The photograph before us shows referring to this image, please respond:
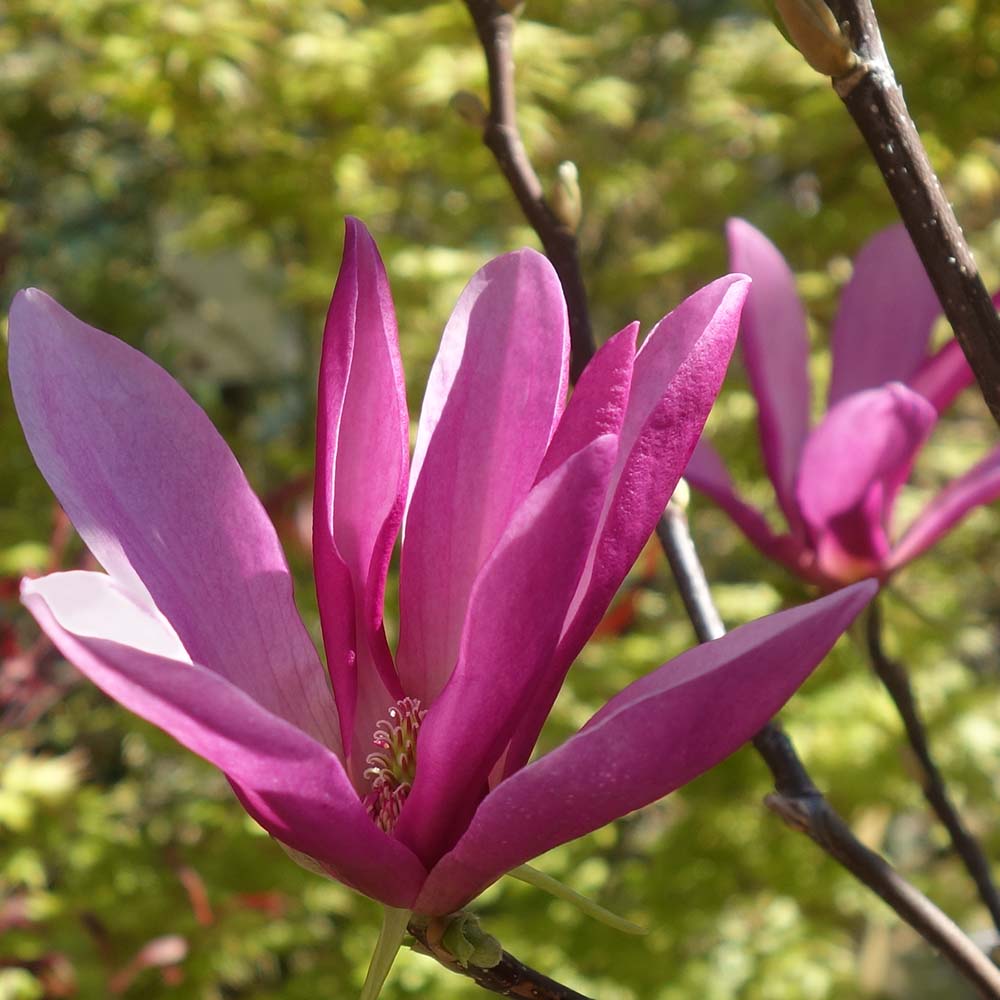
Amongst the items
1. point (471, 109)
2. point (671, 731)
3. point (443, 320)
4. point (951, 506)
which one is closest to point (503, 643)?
point (671, 731)

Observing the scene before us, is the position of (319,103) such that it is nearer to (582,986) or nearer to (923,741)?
(582,986)

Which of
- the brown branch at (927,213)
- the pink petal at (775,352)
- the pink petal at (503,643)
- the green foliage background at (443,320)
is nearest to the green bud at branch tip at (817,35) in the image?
the brown branch at (927,213)

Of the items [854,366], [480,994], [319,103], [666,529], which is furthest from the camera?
[319,103]

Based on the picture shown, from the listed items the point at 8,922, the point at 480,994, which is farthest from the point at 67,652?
the point at 480,994

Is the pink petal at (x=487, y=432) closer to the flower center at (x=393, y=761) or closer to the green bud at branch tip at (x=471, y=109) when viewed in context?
the flower center at (x=393, y=761)

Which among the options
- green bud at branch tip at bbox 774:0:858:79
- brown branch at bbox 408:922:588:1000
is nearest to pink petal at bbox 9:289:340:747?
brown branch at bbox 408:922:588:1000

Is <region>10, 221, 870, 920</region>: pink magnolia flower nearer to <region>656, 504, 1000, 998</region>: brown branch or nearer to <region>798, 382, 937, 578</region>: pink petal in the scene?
<region>656, 504, 1000, 998</region>: brown branch
